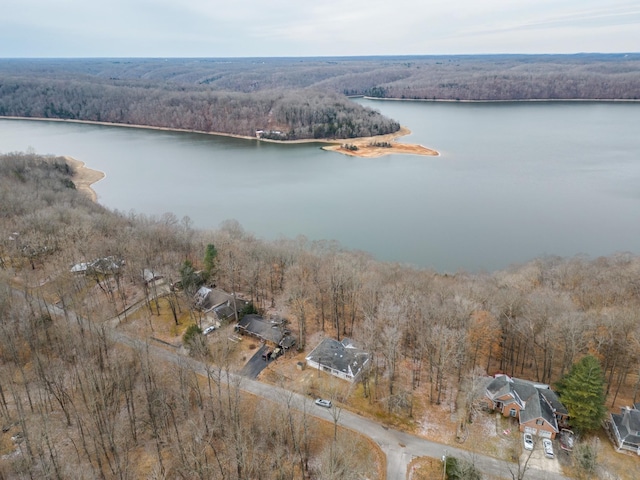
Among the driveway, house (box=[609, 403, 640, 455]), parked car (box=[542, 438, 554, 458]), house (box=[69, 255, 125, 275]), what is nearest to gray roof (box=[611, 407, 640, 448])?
house (box=[609, 403, 640, 455])

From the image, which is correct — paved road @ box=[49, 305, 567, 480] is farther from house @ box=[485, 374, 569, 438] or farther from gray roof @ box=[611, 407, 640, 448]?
gray roof @ box=[611, 407, 640, 448]

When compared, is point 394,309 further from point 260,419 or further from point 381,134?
point 381,134

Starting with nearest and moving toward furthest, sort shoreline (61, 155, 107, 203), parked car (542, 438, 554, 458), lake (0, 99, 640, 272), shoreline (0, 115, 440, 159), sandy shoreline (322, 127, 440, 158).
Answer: parked car (542, 438, 554, 458) < lake (0, 99, 640, 272) < shoreline (61, 155, 107, 203) < sandy shoreline (322, 127, 440, 158) < shoreline (0, 115, 440, 159)

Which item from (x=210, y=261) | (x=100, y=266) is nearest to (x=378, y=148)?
(x=210, y=261)

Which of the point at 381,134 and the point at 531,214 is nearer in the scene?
the point at 531,214

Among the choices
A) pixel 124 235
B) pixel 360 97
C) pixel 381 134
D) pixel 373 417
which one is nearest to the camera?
pixel 373 417

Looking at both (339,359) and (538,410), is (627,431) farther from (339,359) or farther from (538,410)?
(339,359)

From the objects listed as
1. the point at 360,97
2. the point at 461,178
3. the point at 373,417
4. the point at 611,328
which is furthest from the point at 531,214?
the point at 360,97

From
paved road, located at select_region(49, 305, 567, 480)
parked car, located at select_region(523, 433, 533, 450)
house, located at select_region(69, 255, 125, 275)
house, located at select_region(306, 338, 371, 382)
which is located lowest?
paved road, located at select_region(49, 305, 567, 480)
